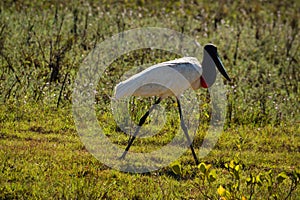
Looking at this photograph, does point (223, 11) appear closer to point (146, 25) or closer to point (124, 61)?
point (146, 25)

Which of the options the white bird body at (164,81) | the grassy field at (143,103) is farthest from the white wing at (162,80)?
the grassy field at (143,103)

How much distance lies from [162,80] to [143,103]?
153cm

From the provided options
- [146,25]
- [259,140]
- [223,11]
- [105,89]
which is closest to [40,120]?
[105,89]

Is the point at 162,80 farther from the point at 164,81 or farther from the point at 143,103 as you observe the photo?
the point at 143,103

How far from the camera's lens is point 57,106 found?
26.3 feet

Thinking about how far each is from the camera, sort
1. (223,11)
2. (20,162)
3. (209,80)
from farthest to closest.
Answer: (223,11)
(209,80)
(20,162)

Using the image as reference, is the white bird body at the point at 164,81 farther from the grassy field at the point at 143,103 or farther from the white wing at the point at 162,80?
the grassy field at the point at 143,103

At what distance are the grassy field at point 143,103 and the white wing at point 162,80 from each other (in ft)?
2.50

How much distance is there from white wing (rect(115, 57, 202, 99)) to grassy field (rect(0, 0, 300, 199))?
762mm

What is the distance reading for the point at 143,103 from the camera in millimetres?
8172

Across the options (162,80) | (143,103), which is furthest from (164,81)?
(143,103)

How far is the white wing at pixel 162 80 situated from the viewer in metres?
6.50

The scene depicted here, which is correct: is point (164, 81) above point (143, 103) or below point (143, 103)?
above

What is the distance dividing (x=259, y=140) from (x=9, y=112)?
2.90 meters
